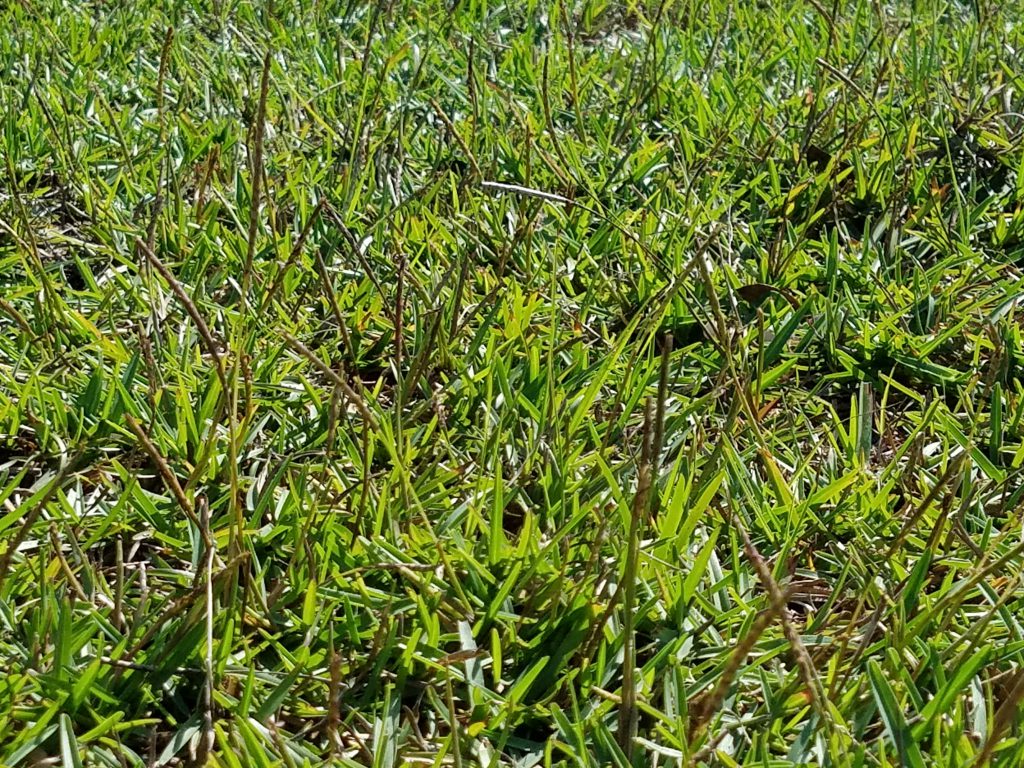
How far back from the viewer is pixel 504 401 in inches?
71.3

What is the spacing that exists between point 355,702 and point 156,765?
227mm

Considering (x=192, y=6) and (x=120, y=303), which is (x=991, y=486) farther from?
(x=192, y=6)

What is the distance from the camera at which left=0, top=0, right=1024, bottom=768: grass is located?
130 cm

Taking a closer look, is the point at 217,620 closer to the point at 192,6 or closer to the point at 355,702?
the point at 355,702

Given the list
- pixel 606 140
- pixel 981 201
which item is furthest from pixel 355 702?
pixel 981 201

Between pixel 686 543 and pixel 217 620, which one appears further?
pixel 686 543

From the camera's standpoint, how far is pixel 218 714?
4.30 feet

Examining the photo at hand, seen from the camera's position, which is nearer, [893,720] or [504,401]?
[893,720]

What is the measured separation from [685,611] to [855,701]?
0.23m

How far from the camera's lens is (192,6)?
315cm

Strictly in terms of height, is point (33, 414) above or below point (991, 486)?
below

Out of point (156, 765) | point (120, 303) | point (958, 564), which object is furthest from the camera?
point (120, 303)

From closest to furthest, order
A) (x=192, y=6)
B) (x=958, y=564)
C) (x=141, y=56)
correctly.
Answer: (x=958, y=564), (x=141, y=56), (x=192, y=6)

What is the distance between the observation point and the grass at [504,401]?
1.30m
